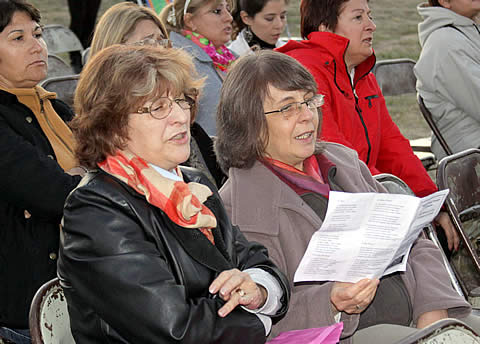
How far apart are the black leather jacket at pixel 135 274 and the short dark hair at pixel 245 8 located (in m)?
3.87

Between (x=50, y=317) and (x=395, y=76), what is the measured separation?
439cm

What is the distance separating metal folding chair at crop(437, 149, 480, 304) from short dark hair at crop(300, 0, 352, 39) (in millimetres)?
1084

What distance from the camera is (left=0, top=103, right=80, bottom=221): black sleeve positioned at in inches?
103

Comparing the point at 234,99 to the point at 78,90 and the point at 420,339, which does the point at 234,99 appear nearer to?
the point at 78,90

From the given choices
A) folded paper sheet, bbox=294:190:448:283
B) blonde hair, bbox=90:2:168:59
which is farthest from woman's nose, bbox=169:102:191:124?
blonde hair, bbox=90:2:168:59

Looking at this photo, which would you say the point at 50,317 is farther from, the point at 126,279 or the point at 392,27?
the point at 392,27

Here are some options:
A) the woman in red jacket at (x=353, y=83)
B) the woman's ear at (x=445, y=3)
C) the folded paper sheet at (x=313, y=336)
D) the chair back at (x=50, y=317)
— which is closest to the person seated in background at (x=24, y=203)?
the chair back at (x=50, y=317)

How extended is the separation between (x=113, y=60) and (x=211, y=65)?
2.46 metres

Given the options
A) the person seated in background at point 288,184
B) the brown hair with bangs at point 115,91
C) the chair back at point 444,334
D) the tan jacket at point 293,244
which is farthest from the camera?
the person seated in background at point 288,184

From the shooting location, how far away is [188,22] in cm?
456

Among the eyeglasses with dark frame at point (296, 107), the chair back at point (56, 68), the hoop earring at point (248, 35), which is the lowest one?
the chair back at point (56, 68)

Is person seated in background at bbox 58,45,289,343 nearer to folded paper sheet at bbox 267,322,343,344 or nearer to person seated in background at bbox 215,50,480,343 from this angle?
folded paper sheet at bbox 267,322,343,344

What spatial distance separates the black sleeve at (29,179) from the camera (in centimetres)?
261

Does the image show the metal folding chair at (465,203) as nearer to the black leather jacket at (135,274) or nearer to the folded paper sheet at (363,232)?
the folded paper sheet at (363,232)
